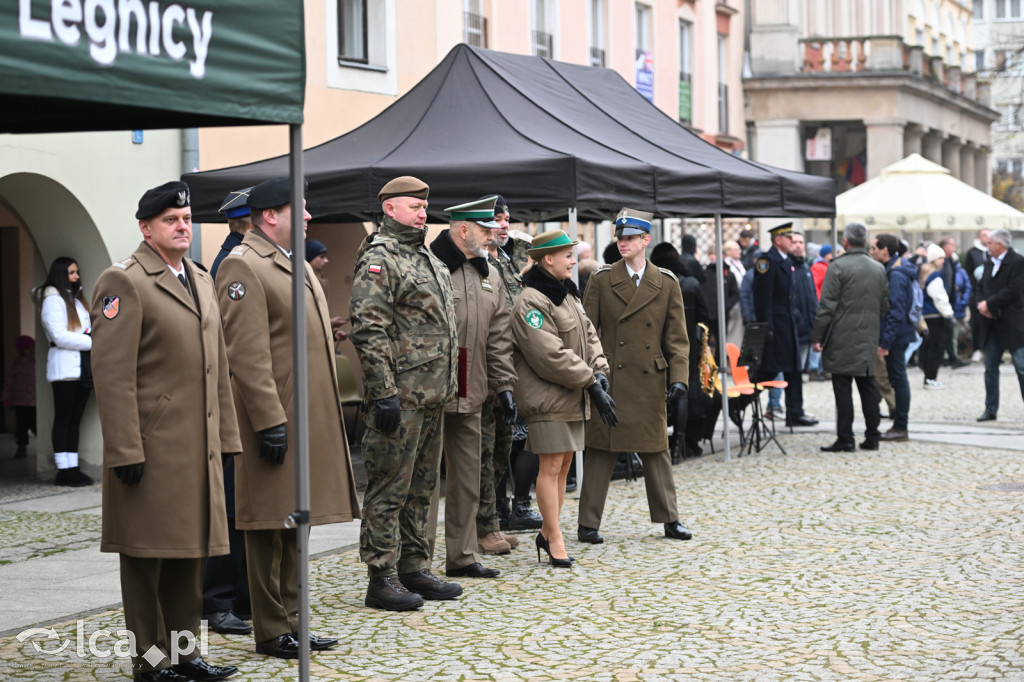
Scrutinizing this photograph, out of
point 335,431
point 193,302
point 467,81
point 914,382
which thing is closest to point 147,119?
point 193,302

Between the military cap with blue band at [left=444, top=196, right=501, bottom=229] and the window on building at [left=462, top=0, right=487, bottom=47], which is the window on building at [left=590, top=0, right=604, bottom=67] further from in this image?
the military cap with blue band at [left=444, top=196, right=501, bottom=229]

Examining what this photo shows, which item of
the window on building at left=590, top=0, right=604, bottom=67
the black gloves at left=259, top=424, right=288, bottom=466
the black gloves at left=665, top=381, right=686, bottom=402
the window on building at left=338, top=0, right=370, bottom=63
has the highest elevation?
the window on building at left=590, top=0, right=604, bottom=67

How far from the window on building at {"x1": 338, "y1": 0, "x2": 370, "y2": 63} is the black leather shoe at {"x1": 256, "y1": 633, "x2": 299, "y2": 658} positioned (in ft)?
41.5

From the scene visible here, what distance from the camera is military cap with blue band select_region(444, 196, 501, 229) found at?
8648mm

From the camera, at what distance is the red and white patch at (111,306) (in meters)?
5.99

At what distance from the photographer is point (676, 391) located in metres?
9.84

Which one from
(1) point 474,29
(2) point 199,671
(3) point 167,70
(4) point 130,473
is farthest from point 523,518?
(1) point 474,29

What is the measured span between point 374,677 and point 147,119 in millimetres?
2479

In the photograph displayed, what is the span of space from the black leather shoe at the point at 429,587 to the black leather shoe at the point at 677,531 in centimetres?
224

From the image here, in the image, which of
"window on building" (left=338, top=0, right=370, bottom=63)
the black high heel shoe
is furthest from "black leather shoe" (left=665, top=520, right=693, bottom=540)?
"window on building" (left=338, top=0, right=370, bottom=63)

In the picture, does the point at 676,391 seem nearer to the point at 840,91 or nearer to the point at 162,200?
the point at 162,200

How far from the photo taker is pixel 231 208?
778 centimetres

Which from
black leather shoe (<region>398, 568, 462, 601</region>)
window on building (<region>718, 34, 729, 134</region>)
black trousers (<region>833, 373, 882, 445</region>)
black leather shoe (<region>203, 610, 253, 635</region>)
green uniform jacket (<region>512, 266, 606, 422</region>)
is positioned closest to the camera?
black leather shoe (<region>203, 610, 253, 635</region>)

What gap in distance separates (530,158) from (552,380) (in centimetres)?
285
